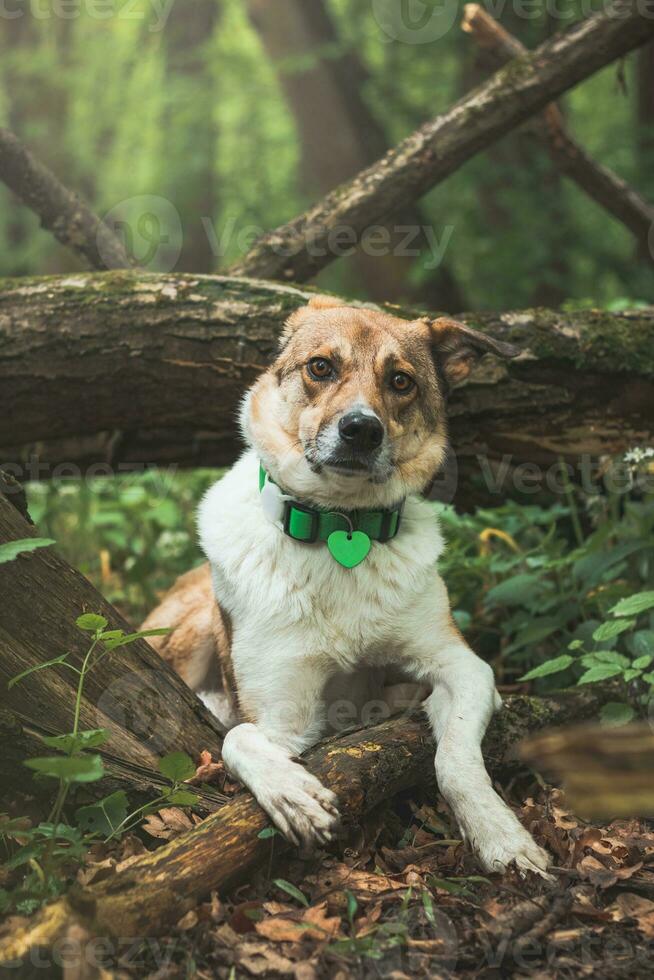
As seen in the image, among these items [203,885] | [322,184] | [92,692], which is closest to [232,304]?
[92,692]

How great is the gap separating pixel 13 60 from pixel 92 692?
13.0m

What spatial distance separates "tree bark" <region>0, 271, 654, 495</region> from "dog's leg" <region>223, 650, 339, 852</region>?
158 cm

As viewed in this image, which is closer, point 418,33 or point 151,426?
point 151,426

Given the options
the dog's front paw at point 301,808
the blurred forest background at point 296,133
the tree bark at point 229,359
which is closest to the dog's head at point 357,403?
the tree bark at point 229,359

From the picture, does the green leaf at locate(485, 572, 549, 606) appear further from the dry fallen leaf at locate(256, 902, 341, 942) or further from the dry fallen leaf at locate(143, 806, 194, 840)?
the dry fallen leaf at locate(256, 902, 341, 942)

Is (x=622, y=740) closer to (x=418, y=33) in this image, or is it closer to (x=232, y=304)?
(x=232, y=304)

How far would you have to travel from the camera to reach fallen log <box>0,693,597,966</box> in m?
2.09

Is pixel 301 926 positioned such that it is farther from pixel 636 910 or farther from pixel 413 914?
pixel 636 910

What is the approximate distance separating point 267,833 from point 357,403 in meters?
1.45

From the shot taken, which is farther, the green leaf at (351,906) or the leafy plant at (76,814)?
the green leaf at (351,906)

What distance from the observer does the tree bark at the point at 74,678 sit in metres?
2.76

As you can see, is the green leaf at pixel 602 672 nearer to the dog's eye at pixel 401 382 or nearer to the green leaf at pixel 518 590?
the green leaf at pixel 518 590

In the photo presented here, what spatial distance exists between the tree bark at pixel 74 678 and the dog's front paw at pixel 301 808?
0.41m

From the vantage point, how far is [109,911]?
84.4 inches
